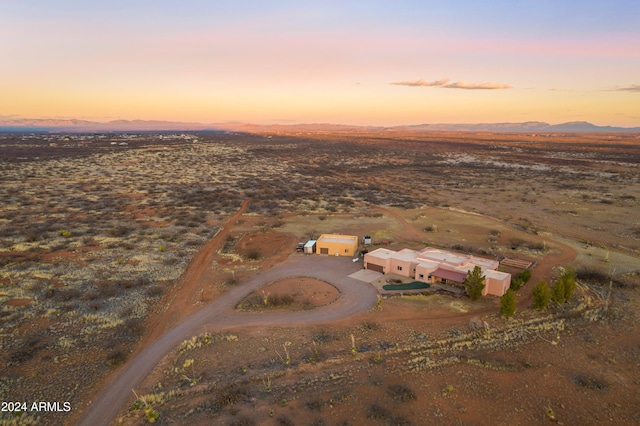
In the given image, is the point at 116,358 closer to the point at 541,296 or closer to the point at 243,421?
the point at 243,421

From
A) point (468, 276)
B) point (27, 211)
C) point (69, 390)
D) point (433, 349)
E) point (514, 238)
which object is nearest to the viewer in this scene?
point (69, 390)

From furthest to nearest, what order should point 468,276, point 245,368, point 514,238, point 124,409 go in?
point 514,238
point 468,276
point 245,368
point 124,409

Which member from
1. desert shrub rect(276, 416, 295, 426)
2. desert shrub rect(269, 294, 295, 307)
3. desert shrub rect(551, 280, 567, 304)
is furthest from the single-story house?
desert shrub rect(276, 416, 295, 426)

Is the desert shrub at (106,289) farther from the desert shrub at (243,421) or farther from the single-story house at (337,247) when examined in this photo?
the single-story house at (337,247)

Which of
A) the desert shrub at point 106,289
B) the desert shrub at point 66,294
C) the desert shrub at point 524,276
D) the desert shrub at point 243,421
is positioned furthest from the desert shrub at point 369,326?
the desert shrub at point 66,294

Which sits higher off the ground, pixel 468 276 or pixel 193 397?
pixel 468 276

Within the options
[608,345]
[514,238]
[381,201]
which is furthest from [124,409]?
[381,201]

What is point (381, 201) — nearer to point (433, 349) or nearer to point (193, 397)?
point (433, 349)
